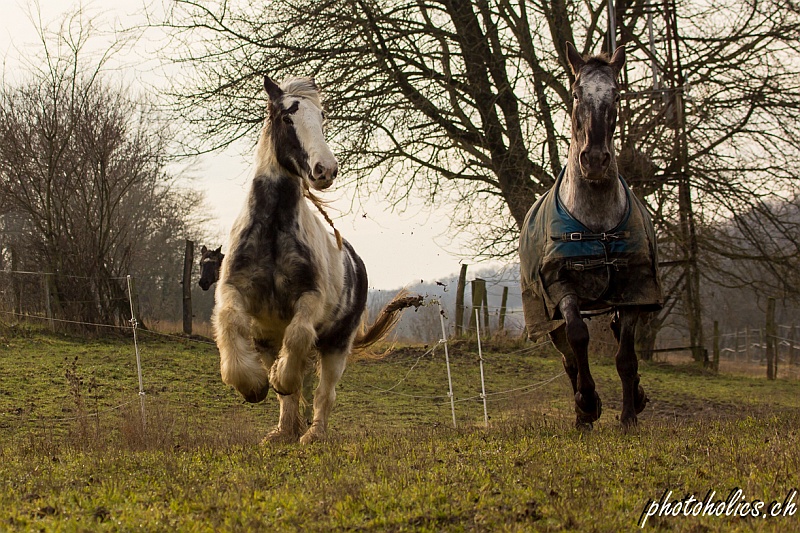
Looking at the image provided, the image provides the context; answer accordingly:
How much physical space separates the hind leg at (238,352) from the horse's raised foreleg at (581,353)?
2.26m

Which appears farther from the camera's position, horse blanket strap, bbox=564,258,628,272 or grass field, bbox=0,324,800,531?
horse blanket strap, bbox=564,258,628,272

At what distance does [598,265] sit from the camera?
23.8 ft

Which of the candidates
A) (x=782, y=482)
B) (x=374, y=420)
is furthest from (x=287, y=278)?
(x=374, y=420)

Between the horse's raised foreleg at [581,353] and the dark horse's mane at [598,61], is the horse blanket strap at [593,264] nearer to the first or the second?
the horse's raised foreleg at [581,353]

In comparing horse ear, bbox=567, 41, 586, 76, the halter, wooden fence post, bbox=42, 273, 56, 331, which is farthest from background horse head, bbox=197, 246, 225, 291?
horse ear, bbox=567, 41, 586, 76

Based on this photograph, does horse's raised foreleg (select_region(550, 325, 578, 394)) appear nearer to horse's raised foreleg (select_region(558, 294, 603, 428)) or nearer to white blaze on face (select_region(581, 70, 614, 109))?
horse's raised foreleg (select_region(558, 294, 603, 428))

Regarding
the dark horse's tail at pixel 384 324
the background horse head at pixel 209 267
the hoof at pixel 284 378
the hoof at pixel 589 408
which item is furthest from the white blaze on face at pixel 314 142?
the background horse head at pixel 209 267

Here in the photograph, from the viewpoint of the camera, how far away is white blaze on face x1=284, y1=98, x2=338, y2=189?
269 inches

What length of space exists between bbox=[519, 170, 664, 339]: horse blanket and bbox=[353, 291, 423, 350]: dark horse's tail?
2.29 meters

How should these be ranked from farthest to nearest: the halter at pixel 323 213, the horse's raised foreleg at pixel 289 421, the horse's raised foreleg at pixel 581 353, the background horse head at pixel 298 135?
the halter at pixel 323 213, the horse's raised foreleg at pixel 289 421, the horse's raised foreleg at pixel 581 353, the background horse head at pixel 298 135

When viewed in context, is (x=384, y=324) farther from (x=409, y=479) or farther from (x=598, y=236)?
(x=409, y=479)

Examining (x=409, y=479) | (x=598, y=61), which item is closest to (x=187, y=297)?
(x=598, y=61)

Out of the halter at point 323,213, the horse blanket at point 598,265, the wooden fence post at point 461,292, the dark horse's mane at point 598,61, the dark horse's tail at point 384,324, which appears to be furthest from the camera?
the wooden fence post at point 461,292

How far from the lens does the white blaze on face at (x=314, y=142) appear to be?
684cm
